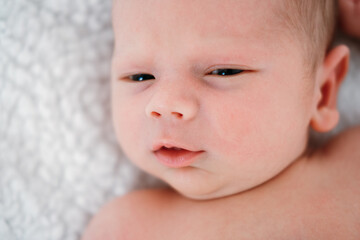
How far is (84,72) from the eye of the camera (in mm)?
1248

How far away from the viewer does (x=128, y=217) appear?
1111 mm

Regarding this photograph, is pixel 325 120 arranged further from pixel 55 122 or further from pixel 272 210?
pixel 55 122

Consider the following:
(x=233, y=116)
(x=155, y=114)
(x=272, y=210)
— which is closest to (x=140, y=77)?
(x=155, y=114)

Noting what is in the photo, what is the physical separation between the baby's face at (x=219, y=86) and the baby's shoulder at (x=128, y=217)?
17 centimetres

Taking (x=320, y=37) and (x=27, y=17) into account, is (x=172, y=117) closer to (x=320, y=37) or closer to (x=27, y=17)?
(x=320, y=37)

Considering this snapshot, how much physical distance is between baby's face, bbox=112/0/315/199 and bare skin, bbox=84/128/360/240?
0.08 meters

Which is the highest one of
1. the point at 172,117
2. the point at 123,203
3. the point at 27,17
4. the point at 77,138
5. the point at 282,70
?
the point at 27,17

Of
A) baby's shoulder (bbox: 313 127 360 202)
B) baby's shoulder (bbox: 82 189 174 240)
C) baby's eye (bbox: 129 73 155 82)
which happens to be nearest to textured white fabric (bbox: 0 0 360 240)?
baby's shoulder (bbox: 82 189 174 240)

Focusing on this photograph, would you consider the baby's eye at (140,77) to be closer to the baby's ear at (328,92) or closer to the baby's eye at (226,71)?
the baby's eye at (226,71)

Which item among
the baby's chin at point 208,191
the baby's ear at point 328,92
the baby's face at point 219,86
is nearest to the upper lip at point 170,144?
the baby's face at point 219,86

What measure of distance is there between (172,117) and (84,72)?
1.47ft

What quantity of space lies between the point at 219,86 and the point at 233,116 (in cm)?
8

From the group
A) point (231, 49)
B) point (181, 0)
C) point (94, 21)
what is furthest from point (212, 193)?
point (94, 21)

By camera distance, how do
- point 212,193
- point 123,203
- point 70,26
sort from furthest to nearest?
point 70,26 < point 123,203 < point 212,193
